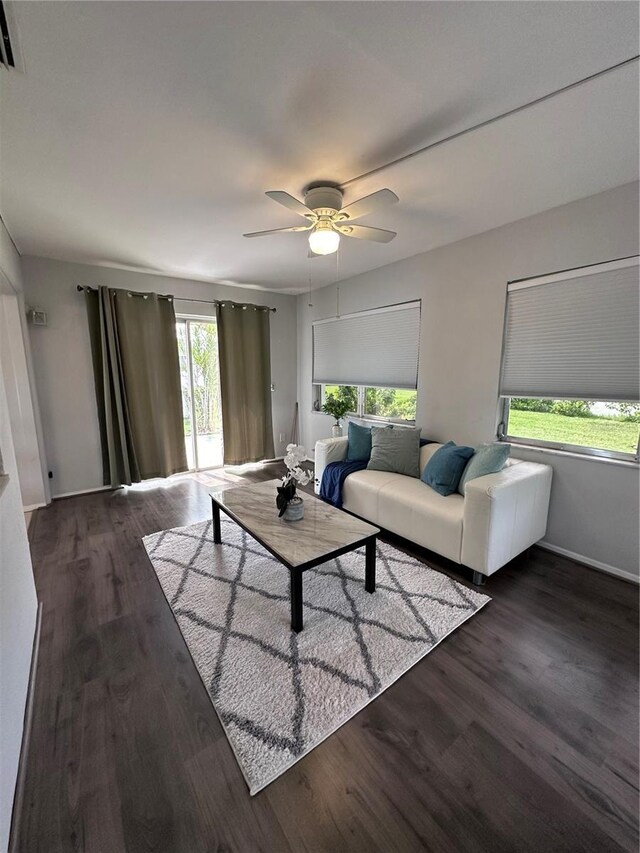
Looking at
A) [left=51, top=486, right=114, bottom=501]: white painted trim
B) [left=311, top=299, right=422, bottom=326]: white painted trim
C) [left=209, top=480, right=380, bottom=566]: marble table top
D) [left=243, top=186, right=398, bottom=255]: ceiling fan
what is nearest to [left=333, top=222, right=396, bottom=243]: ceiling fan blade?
[left=243, top=186, right=398, bottom=255]: ceiling fan

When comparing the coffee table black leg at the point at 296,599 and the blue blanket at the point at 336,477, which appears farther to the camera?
the blue blanket at the point at 336,477

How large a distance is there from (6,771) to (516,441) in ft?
10.9

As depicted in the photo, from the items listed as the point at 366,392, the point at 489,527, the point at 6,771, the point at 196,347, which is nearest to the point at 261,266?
the point at 196,347

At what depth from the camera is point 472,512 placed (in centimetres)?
213

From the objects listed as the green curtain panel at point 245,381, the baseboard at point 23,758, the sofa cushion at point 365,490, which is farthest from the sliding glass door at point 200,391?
the baseboard at point 23,758

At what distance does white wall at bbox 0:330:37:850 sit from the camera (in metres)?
1.06

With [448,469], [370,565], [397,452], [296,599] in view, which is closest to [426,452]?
[397,452]

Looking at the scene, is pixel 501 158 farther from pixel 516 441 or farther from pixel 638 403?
pixel 516 441

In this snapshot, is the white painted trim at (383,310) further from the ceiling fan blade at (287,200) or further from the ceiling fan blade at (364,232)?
the ceiling fan blade at (287,200)

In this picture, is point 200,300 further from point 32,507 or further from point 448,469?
point 448,469

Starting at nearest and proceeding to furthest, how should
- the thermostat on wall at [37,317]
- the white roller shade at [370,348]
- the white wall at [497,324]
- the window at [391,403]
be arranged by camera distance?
the white wall at [497,324] → the thermostat on wall at [37,317] → the white roller shade at [370,348] → the window at [391,403]

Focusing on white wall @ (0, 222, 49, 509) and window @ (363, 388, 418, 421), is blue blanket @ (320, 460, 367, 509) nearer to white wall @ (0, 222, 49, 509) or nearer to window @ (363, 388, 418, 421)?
window @ (363, 388, 418, 421)

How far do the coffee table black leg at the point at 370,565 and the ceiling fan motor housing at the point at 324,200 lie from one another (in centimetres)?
203

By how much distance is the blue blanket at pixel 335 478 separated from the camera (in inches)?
124
